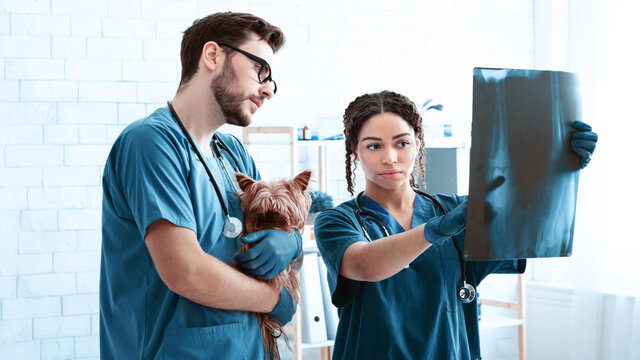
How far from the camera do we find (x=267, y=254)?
1.27 meters

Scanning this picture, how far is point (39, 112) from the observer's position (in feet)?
9.60

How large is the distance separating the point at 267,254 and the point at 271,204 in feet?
0.41

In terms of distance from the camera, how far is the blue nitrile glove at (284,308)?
1.36 m

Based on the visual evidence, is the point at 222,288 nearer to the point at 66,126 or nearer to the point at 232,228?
the point at 232,228

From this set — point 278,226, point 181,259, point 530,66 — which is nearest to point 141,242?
point 181,259

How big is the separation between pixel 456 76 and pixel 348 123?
7.94 ft

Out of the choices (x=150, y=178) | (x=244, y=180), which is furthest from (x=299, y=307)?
(x=150, y=178)

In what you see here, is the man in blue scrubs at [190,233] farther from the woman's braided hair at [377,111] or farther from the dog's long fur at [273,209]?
the woman's braided hair at [377,111]

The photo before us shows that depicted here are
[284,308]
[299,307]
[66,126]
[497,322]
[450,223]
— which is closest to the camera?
[450,223]

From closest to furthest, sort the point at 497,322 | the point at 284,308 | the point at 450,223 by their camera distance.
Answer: the point at 450,223, the point at 284,308, the point at 497,322

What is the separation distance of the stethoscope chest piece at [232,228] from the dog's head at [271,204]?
6 centimetres

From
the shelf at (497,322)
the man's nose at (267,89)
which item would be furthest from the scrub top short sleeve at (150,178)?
the shelf at (497,322)

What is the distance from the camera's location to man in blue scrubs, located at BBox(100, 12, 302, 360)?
116cm

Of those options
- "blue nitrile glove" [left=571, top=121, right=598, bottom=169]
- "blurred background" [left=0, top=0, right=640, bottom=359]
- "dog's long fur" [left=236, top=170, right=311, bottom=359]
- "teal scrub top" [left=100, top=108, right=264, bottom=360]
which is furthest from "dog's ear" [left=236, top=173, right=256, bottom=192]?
"blurred background" [left=0, top=0, right=640, bottom=359]
